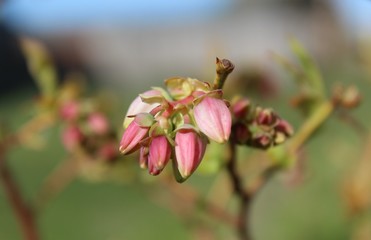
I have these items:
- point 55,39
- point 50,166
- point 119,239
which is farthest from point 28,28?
point 119,239

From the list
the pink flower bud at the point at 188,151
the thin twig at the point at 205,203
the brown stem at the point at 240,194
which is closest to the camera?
the pink flower bud at the point at 188,151

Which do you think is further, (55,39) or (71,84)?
(55,39)

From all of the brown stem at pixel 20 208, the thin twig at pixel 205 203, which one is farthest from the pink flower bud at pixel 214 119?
the brown stem at pixel 20 208

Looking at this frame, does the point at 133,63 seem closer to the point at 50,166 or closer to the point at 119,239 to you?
the point at 50,166

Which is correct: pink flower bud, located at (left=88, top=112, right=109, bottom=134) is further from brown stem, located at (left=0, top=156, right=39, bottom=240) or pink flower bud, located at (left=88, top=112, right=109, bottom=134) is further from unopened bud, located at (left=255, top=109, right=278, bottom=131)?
unopened bud, located at (left=255, top=109, right=278, bottom=131)

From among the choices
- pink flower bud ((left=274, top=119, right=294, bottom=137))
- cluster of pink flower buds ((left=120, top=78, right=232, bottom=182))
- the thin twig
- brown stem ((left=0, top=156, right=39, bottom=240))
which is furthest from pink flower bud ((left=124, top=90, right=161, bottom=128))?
brown stem ((left=0, top=156, right=39, bottom=240))

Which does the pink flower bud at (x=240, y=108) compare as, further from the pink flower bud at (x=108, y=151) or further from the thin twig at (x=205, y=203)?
the pink flower bud at (x=108, y=151)
